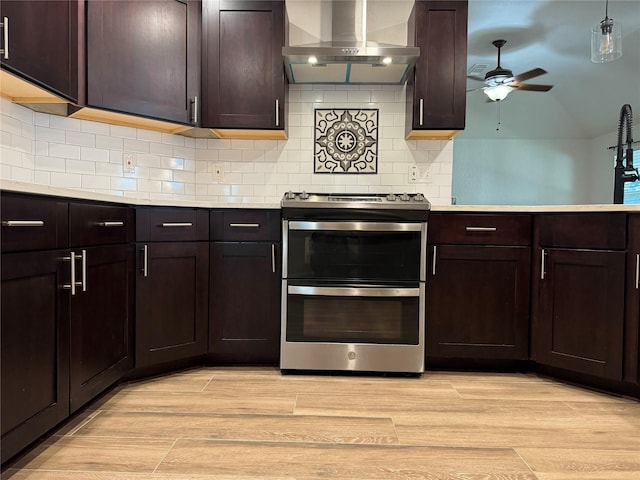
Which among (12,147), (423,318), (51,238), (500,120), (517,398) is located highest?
(500,120)

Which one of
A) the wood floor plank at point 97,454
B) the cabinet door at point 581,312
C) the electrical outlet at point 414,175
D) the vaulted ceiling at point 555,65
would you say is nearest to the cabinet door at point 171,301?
the wood floor plank at point 97,454

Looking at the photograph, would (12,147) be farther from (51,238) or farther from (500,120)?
(500,120)

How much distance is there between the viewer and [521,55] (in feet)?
17.7

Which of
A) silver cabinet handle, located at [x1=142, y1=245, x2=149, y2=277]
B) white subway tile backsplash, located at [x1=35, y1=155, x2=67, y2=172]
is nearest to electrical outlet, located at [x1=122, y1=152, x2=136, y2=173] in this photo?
white subway tile backsplash, located at [x1=35, y1=155, x2=67, y2=172]

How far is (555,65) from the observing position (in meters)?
5.57

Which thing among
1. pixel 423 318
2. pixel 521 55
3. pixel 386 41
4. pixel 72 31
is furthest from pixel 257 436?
pixel 521 55

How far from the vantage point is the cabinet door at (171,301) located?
2064mm

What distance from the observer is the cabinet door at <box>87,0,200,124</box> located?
6.88 ft

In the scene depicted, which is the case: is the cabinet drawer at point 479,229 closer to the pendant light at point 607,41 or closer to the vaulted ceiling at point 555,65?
the pendant light at point 607,41

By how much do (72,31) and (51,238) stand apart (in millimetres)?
1117

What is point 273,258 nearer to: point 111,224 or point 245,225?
point 245,225

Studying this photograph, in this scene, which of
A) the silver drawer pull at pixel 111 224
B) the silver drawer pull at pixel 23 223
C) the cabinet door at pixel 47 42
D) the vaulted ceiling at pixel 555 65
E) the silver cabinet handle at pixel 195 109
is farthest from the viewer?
the vaulted ceiling at pixel 555 65

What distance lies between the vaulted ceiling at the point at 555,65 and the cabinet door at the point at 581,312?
123 inches

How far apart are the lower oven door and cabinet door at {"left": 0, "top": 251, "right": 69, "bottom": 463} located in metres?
1.09
